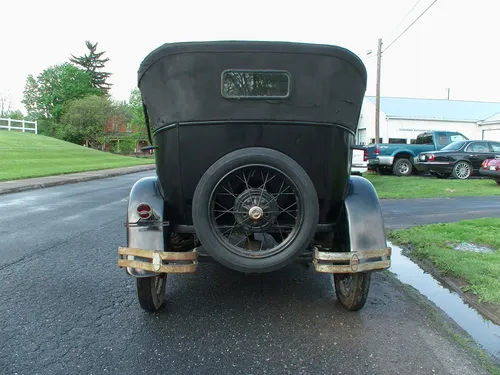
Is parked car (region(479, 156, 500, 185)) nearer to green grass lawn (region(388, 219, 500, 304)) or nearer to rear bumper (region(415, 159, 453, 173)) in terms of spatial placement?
rear bumper (region(415, 159, 453, 173))

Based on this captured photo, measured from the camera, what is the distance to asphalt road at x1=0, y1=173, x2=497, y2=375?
2.66m

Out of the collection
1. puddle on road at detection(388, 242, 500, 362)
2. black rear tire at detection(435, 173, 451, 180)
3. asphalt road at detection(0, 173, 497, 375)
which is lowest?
puddle on road at detection(388, 242, 500, 362)

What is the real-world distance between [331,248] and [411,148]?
1551cm

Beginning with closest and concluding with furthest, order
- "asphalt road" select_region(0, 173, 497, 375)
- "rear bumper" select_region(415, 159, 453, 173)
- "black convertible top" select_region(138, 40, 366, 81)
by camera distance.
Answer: "asphalt road" select_region(0, 173, 497, 375), "black convertible top" select_region(138, 40, 366, 81), "rear bumper" select_region(415, 159, 453, 173)

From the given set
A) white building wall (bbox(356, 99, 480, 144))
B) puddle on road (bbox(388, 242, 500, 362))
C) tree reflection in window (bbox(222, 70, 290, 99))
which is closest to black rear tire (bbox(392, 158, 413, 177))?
puddle on road (bbox(388, 242, 500, 362))

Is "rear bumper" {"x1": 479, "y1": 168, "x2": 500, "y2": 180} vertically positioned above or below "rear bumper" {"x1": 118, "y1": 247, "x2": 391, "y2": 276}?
above

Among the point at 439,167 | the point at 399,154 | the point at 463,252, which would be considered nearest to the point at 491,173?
the point at 439,167

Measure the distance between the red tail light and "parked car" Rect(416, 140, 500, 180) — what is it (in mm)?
14853

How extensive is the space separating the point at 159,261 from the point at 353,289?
1652 millimetres

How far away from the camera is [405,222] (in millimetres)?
7445

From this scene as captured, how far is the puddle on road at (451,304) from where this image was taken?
3133 mm

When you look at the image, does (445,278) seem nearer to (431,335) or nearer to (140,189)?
(431,335)

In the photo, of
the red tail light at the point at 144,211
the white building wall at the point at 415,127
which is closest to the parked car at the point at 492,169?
the red tail light at the point at 144,211

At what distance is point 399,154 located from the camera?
17.2 meters
